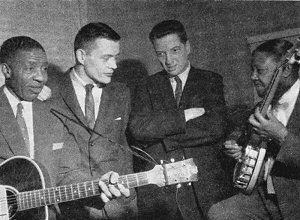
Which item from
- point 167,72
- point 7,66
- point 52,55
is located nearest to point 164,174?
point 167,72

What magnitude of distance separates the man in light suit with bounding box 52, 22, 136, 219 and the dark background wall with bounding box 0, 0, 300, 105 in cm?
129

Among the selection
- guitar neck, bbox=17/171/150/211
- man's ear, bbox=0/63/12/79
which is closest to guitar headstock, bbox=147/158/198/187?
guitar neck, bbox=17/171/150/211

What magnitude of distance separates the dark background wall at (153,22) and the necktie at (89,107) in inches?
61.3

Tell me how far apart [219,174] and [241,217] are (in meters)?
0.33

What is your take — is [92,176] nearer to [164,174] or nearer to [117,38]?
[164,174]

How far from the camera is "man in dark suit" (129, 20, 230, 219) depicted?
2.70 meters

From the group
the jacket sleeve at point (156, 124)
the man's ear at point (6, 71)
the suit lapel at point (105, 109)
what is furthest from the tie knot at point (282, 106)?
the man's ear at point (6, 71)

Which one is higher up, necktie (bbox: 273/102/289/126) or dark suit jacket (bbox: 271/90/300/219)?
necktie (bbox: 273/102/289/126)

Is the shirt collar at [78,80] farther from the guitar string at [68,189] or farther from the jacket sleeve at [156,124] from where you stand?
the guitar string at [68,189]

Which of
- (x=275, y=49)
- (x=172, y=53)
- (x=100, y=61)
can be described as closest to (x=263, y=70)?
(x=275, y=49)

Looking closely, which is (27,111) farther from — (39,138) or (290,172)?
(290,172)

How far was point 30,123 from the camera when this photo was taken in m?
2.69

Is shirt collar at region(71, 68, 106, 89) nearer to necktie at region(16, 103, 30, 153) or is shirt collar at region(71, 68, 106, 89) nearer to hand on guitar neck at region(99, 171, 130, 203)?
A: necktie at region(16, 103, 30, 153)

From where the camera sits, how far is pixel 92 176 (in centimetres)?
254
